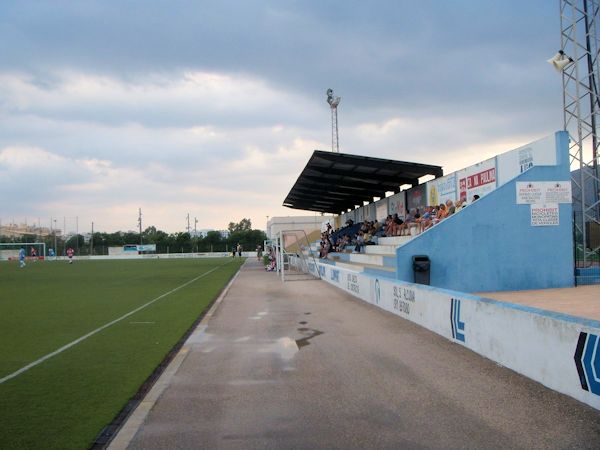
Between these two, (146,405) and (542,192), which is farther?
(542,192)

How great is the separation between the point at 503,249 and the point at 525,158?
2922 mm

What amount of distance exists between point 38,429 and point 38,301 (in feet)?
45.6

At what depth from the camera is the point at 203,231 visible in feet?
625

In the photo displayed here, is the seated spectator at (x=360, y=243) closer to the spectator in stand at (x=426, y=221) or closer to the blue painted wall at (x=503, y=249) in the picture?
the spectator in stand at (x=426, y=221)

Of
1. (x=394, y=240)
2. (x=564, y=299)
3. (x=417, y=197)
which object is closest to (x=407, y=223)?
(x=394, y=240)

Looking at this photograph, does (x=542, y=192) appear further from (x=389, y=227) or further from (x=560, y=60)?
(x=389, y=227)

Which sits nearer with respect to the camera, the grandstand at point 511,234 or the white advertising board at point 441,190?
the grandstand at point 511,234

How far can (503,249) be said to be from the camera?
16.9 m

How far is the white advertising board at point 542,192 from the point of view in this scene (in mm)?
16500

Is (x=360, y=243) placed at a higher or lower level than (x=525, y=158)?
lower

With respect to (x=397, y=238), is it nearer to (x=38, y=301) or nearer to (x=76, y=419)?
(x=38, y=301)

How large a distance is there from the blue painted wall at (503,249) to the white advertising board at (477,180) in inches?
45.2

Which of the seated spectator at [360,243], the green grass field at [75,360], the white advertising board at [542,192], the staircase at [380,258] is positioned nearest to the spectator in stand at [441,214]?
the staircase at [380,258]

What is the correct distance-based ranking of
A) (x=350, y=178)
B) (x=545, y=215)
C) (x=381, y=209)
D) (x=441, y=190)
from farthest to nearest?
(x=381, y=209)
(x=350, y=178)
(x=441, y=190)
(x=545, y=215)
